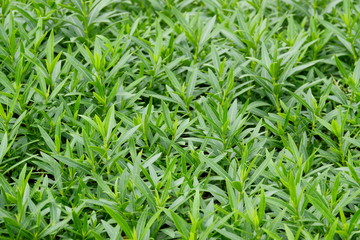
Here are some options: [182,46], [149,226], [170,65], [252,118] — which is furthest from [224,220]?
[182,46]

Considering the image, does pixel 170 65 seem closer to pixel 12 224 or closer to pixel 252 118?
pixel 252 118

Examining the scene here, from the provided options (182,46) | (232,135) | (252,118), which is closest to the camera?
(232,135)

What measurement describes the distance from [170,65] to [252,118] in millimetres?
654

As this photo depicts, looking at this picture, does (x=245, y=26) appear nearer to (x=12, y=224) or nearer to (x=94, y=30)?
(x=94, y=30)

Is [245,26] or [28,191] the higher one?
[245,26]

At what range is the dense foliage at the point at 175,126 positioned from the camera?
268cm

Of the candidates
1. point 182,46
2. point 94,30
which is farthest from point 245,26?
point 94,30

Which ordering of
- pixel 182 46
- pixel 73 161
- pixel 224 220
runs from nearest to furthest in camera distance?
pixel 224 220, pixel 73 161, pixel 182 46

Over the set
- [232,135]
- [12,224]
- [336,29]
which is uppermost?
[336,29]

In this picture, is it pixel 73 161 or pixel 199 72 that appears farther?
pixel 199 72

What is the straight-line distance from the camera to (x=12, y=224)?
2617mm

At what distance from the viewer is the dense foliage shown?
2.68 m

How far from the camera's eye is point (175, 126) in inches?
125

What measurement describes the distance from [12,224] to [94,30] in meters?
1.95
